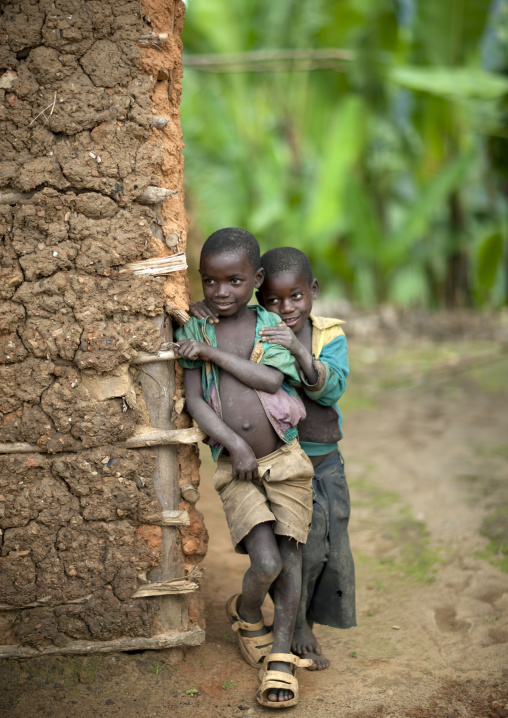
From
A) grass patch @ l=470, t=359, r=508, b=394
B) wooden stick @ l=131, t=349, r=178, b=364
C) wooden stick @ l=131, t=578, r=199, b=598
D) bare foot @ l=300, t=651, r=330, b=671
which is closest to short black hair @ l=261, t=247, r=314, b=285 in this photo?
wooden stick @ l=131, t=349, r=178, b=364

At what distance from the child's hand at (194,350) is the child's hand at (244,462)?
1.14ft

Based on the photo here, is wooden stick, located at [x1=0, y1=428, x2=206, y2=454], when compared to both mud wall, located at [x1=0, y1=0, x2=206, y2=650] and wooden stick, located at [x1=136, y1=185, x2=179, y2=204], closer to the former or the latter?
mud wall, located at [x1=0, y1=0, x2=206, y2=650]

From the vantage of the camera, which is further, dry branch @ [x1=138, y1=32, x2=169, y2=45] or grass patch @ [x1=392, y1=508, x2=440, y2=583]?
grass patch @ [x1=392, y1=508, x2=440, y2=583]

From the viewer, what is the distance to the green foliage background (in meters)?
7.61

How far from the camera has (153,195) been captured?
8.09 ft

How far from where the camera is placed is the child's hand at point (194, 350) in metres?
2.41

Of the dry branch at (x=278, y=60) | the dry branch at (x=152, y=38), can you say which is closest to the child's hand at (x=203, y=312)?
the dry branch at (x=152, y=38)

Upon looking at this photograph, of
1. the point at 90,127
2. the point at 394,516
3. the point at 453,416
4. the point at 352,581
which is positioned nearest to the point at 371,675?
the point at 352,581

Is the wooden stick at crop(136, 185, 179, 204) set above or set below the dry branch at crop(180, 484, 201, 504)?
above

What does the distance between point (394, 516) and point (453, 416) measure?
5.83 feet

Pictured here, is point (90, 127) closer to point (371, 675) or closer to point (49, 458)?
point (49, 458)

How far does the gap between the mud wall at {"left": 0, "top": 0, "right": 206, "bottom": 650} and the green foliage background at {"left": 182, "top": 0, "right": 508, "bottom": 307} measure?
452 centimetres

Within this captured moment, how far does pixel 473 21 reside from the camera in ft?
23.7

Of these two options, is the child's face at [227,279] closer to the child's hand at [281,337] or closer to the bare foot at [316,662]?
the child's hand at [281,337]
